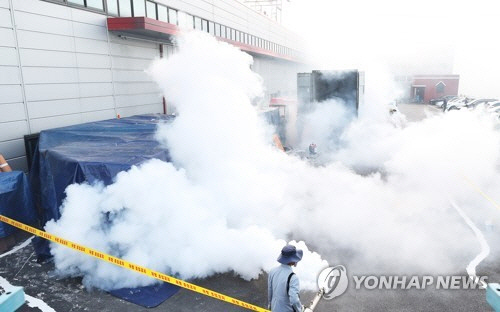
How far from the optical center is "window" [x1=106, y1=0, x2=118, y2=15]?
10875 millimetres

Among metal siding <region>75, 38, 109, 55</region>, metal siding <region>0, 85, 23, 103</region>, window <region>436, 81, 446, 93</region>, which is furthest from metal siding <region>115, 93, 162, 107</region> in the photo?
window <region>436, 81, 446, 93</region>

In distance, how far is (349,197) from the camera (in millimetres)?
8062

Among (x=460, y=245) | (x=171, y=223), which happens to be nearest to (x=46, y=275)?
(x=171, y=223)

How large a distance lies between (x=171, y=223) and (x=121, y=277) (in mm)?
1005

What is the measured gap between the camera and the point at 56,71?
9047mm

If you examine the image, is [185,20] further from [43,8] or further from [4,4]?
[4,4]

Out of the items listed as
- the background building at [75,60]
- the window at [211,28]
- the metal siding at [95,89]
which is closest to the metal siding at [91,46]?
the background building at [75,60]

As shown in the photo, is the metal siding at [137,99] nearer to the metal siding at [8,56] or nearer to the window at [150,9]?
the window at [150,9]

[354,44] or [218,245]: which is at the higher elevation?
[354,44]

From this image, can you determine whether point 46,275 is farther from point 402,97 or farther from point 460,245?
point 402,97

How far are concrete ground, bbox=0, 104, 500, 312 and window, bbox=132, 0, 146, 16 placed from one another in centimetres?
945

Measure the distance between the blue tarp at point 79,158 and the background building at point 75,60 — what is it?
1285mm

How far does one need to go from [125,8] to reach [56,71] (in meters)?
3.82

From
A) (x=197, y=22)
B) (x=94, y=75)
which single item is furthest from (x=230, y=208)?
(x=197, y=22)
